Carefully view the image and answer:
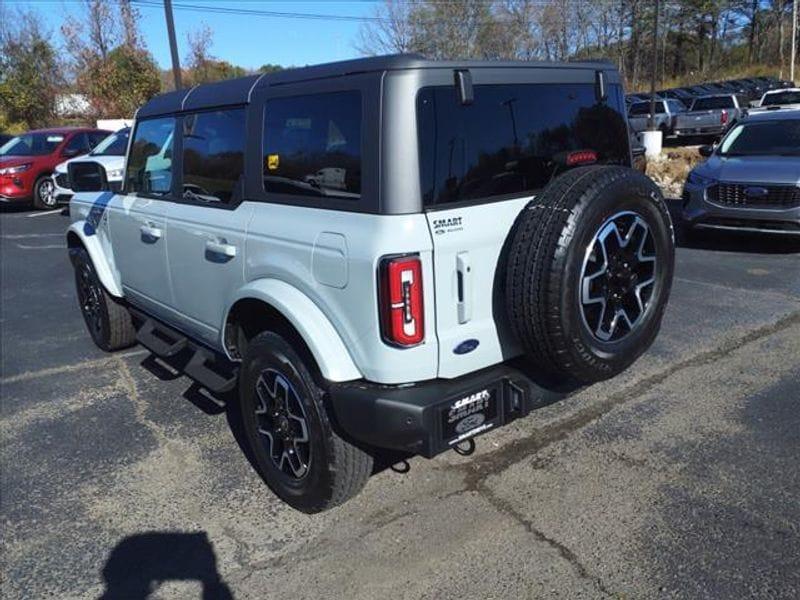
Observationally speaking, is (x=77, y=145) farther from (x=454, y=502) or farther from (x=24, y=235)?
(x=454, y=502)

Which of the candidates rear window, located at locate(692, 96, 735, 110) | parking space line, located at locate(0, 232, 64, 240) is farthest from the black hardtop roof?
rear window, located at locate(692, 96, 735, 110)

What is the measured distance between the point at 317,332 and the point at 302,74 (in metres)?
1.14

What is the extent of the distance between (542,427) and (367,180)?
2.00 meters

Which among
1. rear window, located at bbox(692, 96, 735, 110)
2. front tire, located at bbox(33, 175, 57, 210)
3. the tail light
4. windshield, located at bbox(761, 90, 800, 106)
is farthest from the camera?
rear window, located at bbox(692, 96, 735, 110)

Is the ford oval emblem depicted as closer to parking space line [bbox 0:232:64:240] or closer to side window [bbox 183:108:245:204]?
side window [bbox 183:108:245:204]

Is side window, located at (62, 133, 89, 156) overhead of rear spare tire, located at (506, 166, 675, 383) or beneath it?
overhead

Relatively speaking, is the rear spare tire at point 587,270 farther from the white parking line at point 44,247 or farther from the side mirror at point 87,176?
Result: the white parking line at point 44,247

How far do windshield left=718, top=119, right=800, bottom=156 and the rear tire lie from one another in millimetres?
7834

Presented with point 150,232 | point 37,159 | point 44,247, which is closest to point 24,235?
point 44,247

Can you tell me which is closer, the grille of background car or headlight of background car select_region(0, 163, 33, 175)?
the grille of background car

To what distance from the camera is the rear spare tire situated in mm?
2566

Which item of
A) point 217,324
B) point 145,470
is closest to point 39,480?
point 145,470

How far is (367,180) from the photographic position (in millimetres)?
2545

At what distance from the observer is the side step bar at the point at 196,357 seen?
3.49m
